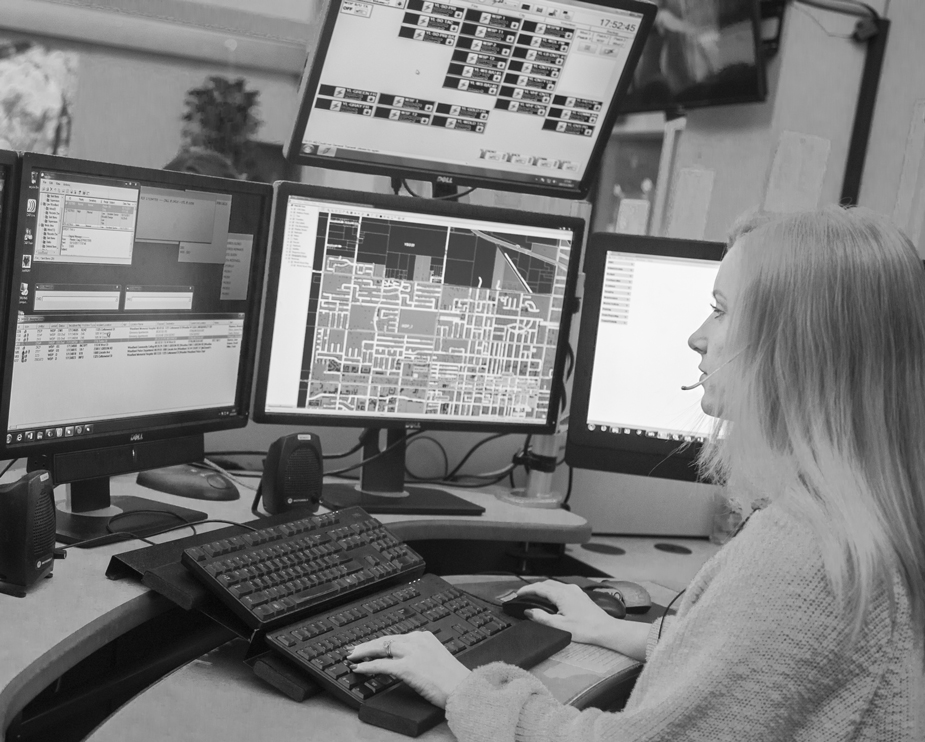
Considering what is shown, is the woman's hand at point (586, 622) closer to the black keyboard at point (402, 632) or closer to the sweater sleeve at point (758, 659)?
the black keyboard at point (402, 632)

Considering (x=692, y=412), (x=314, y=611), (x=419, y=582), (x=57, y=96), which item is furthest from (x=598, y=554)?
(x=57, y=96)

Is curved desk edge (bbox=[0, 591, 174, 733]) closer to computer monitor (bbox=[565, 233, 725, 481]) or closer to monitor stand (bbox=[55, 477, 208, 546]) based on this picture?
monitor stand (bbox=[55, 477, 208, 546])

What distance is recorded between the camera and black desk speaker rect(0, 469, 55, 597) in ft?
3.18

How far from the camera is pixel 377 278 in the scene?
Result: 4.83 ft

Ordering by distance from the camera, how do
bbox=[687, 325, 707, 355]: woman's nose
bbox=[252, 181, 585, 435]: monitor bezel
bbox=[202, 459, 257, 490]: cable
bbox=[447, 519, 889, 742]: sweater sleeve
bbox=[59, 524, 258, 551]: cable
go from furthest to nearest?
bbox=[202, 459, 257, 490]: cable < bbox=[252, 181, 585, 435]: monitor bezel < bbox=[59, 524, 258, 551]: cable < bbox=[687, 325, 707, 355]: woman's nose < bbox=[447, 519, 889, 742]: sweater sleeve

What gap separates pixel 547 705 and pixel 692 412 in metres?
0.79

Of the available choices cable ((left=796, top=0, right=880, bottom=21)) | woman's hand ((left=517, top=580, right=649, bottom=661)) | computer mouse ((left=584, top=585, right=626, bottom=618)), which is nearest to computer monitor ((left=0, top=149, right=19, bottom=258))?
woman's hand ((left=517, top=580, right=649, bottom=661))

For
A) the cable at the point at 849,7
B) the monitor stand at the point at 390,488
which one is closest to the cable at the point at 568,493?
the monitor stand at the point at 390,488

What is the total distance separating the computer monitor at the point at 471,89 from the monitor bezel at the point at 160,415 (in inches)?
10.5

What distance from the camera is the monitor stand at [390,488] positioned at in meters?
1.52

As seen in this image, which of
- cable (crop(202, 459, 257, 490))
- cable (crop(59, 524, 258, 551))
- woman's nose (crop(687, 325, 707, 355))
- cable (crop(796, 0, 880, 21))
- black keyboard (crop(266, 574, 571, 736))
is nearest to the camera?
black keyboard (crop(266, 574, 571, 736))

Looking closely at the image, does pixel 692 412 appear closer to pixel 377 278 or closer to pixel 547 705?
pixel 377 278

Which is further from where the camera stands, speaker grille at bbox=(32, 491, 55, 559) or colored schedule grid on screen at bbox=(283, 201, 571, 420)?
Answer: colored schedule grid on screen at bbox=(283, 201, 571, 420)

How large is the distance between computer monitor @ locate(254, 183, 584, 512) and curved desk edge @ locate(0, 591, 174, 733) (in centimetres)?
49
